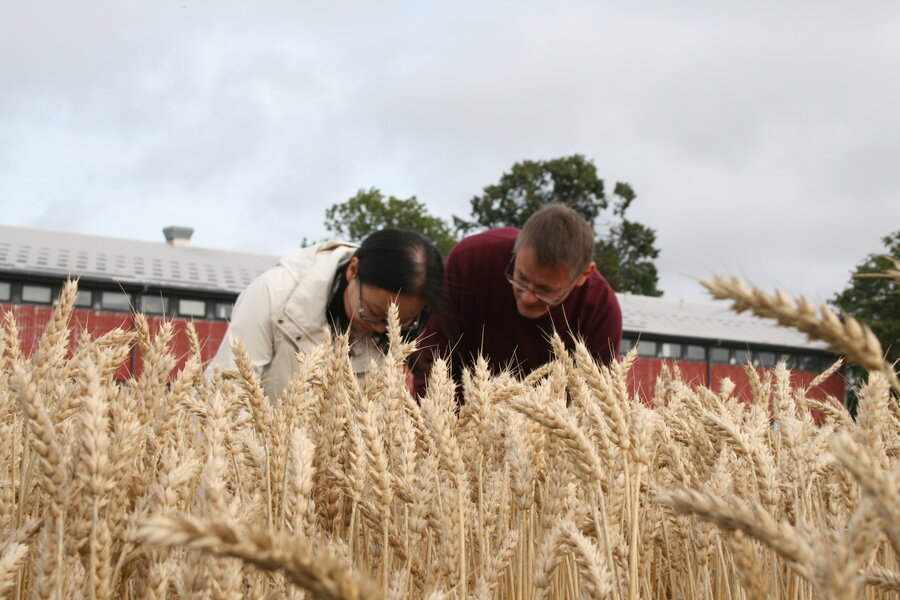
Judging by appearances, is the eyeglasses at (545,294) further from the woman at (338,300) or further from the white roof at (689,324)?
the white roof at (689,324)

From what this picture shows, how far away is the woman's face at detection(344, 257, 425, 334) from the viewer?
387cm

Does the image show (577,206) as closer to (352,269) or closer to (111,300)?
(111,300)

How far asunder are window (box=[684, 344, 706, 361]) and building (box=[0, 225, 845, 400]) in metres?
0.04

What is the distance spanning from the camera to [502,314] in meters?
4.81

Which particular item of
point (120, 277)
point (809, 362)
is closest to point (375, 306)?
point (120, 277)

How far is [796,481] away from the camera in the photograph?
1.99m

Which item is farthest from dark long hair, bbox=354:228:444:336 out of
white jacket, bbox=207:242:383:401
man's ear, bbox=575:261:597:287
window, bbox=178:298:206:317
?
window, bbox=178:298:206:317

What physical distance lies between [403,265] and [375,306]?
23cm

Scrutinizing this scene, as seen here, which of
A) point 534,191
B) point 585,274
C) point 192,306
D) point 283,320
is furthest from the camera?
point 534,191

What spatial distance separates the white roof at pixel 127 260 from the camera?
2667 centimetres

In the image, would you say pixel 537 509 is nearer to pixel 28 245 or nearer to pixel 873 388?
pixel 873 388

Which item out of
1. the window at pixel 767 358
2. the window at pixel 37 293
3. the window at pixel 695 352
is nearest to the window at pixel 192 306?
the window at pixel 37 293

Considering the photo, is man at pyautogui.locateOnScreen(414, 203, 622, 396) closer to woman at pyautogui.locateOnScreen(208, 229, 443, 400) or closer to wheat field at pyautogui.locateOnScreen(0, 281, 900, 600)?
woman at pyautogui.locateOnScreen(208, 229, 443, 400)

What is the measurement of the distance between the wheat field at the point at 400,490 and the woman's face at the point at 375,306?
42.2 inches
